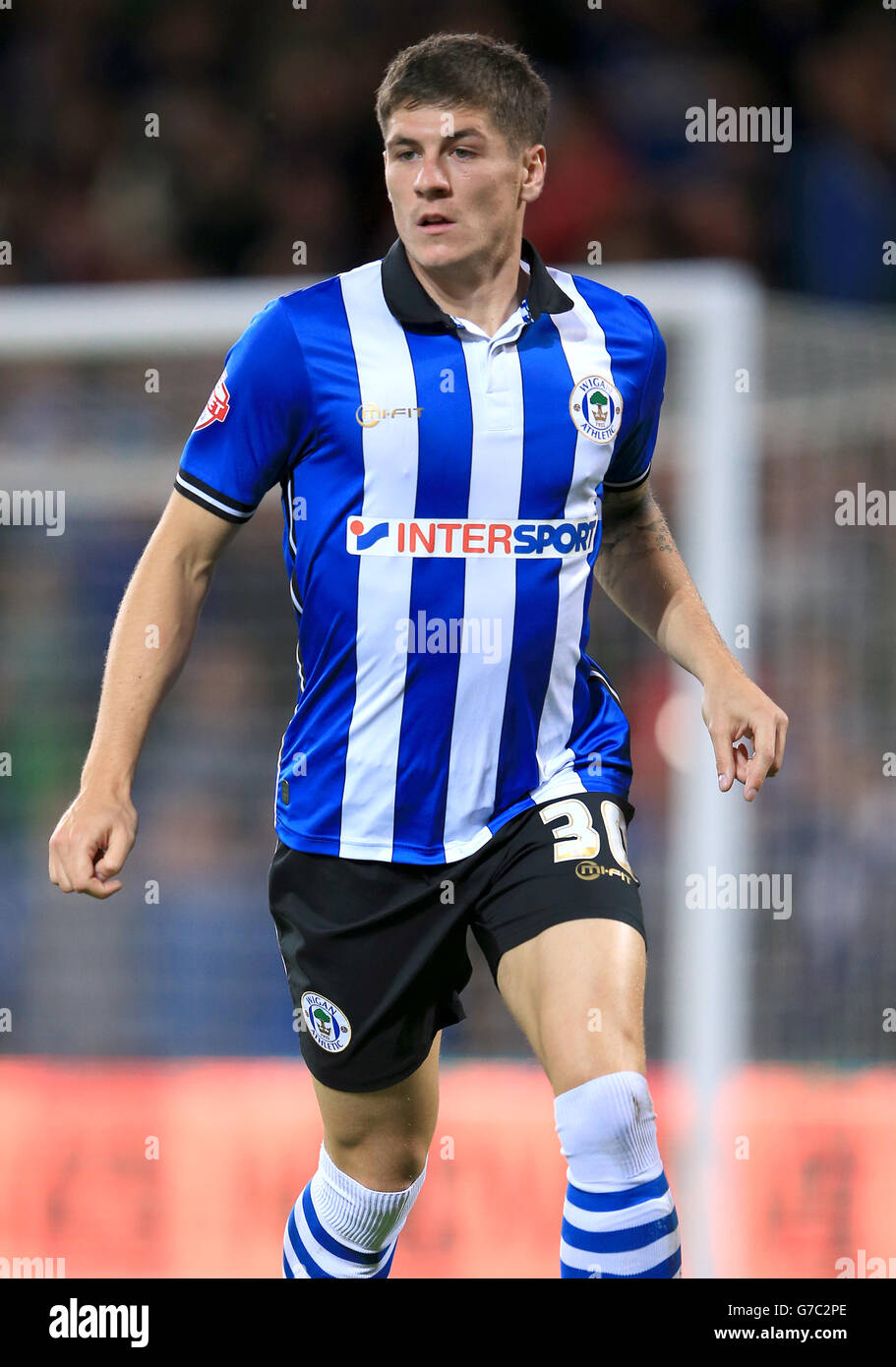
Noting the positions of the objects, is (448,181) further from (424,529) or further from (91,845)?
(91,845)

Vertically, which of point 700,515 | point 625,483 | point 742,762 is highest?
point 700,515

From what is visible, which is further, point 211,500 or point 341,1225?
point 341,1225

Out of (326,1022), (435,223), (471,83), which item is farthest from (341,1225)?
(471,83)

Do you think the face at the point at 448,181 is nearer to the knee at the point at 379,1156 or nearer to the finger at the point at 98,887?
the finger at the point at 98,887

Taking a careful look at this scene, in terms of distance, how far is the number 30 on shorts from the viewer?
2.72m

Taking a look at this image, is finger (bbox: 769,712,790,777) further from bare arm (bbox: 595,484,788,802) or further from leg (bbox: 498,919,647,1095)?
leg (bbox: 498,919,647,1095)

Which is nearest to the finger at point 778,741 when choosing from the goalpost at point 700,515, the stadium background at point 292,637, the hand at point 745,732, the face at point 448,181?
the hand at point 745,732

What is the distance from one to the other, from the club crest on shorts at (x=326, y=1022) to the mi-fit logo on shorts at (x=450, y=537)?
76 centimetres

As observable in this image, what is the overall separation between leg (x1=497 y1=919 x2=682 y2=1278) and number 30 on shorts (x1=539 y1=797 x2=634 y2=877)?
0.14 metres

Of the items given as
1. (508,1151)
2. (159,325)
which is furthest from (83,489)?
(508,1151)

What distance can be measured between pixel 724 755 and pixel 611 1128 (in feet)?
1.92

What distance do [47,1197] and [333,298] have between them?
3193 millimetres

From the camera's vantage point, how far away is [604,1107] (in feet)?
8.27

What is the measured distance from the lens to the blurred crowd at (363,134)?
766 cm
